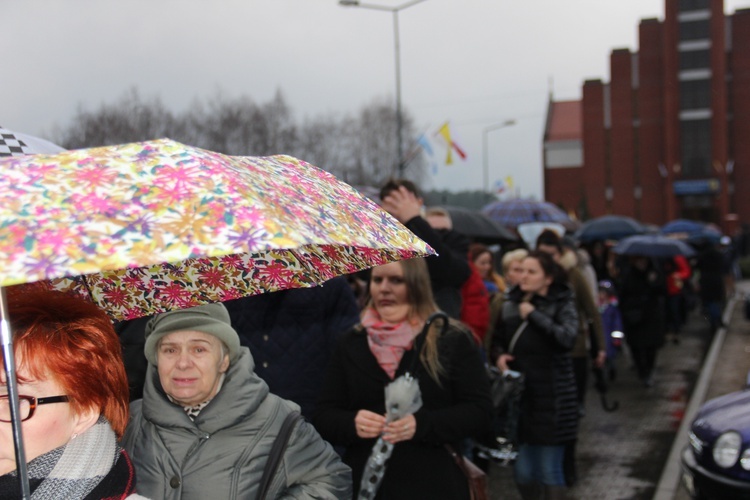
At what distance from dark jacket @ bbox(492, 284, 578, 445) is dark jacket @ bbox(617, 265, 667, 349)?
20.6 feet

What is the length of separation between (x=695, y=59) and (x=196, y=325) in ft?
204

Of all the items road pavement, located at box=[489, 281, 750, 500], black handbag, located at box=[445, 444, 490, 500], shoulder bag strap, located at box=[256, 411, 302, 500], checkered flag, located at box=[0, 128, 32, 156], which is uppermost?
checkered flag, located at box=[0, 128, 32, 156]

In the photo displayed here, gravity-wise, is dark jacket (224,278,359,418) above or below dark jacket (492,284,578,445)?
above

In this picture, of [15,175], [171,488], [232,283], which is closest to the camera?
[15,175]

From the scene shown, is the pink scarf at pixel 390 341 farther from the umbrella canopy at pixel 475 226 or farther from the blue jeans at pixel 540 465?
the umbrella canopy at pixel 475 226

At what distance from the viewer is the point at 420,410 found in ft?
12.2

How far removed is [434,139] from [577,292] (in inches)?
495

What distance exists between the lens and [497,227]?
10.8 m

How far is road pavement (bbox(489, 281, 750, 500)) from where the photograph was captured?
7102mm

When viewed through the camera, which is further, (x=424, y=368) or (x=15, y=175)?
(x=424, y=368)

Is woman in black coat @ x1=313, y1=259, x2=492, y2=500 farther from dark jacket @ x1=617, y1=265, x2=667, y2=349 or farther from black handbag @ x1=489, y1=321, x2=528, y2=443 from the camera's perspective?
dark jacket @ x1=617, y1=265, x2=667, y2=349

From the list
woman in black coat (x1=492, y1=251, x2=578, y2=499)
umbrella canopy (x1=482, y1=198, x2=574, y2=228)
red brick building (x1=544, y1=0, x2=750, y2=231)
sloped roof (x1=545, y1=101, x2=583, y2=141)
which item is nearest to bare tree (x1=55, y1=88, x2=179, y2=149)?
umbrella canopy (x1=482, y1=198, x2=574, y2=228)

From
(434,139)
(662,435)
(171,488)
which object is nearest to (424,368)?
(171,488)

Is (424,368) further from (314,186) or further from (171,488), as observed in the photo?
(314,186)
